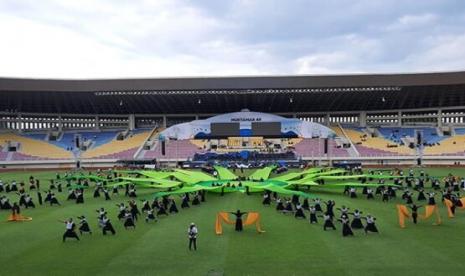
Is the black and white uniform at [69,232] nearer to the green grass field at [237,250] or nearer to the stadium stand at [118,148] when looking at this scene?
the green grass field at [237,250]

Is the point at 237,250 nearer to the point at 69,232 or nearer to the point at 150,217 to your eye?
the point at 69,232

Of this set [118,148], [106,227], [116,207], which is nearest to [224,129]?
[118,148]

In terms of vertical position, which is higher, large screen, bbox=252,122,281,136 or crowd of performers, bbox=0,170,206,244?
large screen, bbox=252,122,281,136

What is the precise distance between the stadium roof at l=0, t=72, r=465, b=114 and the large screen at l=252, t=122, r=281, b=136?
456cm

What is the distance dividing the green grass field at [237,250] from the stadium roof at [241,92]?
4390cm

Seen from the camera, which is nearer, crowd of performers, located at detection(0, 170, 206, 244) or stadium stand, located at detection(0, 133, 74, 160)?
crowd of performers, located at detection(0, 170, 206, 244)

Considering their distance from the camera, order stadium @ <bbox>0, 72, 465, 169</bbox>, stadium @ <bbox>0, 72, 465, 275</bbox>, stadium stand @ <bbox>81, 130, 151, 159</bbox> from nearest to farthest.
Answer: stadium @ <bbox>0, 72, 465, 275</bbox>
stadium @ <bbox>0, 72, 465, 169</bbox>
stadium stand @ <bbox>81, 130, 151, 159</bbox>

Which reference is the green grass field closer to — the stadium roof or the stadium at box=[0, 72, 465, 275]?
the stadium at box=[0, 72, 465, 275]

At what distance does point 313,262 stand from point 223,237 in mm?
4751

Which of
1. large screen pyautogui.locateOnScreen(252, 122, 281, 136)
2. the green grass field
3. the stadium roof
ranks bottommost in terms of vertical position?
the green grass field

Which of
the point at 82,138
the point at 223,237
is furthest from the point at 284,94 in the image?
the point at 223,237

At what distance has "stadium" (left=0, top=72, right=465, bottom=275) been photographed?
15.5m

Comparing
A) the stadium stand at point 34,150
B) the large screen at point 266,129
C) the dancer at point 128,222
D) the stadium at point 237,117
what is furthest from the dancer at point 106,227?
the stadium stand at point 34,150

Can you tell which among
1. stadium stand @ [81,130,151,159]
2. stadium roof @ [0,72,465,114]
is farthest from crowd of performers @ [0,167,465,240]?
stadium roof @ [0,72,465,114]
